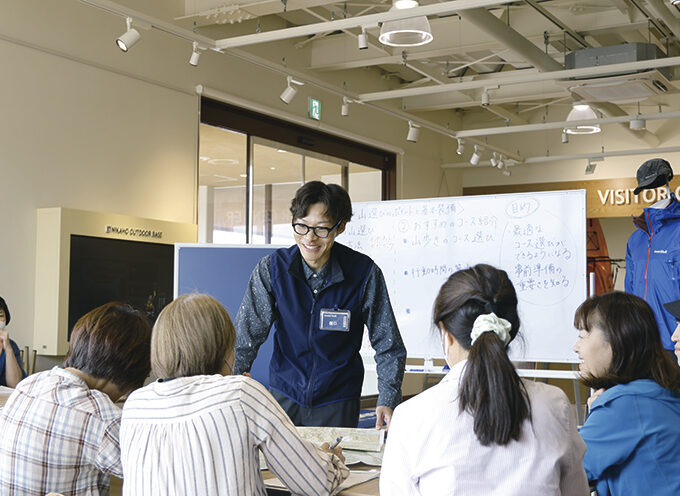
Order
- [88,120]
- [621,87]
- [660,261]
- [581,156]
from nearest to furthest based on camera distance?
[660,261] < [88,120] < [621,87] < [581,156]

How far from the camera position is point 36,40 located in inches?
230

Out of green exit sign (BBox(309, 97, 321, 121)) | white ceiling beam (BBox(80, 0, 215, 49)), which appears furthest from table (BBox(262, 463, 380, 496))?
green exit sign (BBox(309, 97, 321, 121))

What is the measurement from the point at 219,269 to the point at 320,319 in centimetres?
213

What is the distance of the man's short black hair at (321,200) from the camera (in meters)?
2.84

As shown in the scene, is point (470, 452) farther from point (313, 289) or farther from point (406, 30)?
point (406, 30)

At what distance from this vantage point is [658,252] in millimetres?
4707

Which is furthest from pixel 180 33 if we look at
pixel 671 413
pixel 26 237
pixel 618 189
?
pixel 618 189

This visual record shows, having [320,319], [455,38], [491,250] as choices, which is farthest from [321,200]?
[455,38]

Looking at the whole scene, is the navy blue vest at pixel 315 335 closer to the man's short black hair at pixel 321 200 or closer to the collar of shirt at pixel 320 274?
the collar of shirt at pixel 320 274

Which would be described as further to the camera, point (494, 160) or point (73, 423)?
point (494, 160)

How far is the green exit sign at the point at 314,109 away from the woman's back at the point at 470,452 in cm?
706

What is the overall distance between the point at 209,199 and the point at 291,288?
4.87m

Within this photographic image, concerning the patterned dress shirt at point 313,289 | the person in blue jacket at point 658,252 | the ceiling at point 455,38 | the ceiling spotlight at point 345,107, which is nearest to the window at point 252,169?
the ceiling at point 455,38

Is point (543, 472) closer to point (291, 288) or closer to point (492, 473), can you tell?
point (492, 473)
